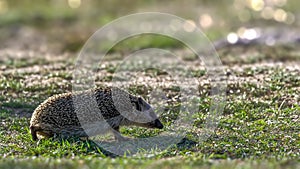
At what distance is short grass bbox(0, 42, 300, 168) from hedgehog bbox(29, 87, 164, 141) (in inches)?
6.8

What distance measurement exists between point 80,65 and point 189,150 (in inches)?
271

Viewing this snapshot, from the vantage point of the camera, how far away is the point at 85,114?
10.0 meters

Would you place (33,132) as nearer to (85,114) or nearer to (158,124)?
(85,114)

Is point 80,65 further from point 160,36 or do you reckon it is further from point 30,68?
point 160,36

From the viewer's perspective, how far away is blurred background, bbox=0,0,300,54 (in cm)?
2008

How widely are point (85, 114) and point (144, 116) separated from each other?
3.08 feet

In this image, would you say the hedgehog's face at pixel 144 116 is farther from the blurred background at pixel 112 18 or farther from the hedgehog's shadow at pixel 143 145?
the blurred background at pixel 112 18

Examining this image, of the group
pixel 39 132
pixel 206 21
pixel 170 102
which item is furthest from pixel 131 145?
pixel 206 21

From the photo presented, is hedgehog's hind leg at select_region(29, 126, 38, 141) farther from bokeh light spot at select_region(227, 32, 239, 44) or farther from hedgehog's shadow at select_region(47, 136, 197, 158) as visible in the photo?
bokeh light spot at select_region(227, 32, 239, 44)

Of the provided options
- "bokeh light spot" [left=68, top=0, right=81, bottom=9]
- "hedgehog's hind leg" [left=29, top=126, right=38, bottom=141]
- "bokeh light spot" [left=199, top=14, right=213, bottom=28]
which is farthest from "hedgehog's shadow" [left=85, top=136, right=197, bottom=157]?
"bokeh light spot" [left=68, top=0, right=81, bottom=9]

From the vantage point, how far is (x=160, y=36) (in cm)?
1994

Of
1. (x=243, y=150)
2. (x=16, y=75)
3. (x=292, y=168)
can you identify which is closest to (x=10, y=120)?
(x=16, y=75)

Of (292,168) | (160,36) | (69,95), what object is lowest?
(292,168)

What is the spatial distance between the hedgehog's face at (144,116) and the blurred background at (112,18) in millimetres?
8543
